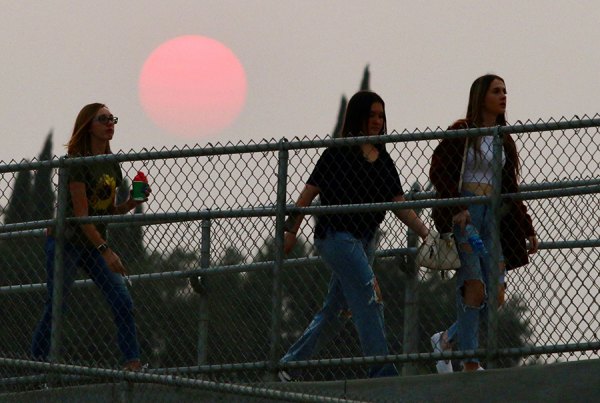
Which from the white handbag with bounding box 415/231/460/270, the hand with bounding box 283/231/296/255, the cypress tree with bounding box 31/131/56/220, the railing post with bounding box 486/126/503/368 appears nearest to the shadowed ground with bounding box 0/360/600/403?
the railing post with bounding box 486/126/503/368

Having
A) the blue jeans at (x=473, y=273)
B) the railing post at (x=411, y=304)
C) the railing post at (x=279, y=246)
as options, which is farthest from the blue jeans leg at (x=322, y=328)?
the blue jeans at (x=473, y=273)

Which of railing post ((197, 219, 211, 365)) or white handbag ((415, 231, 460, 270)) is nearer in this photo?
white handbag ((415, 231, 460, 270))

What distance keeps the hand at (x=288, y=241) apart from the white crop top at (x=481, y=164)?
1073mm

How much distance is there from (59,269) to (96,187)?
566 mm

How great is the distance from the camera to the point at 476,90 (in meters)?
10.4

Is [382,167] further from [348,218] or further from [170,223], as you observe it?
[170,223]

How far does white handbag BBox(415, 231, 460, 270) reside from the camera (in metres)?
10.3

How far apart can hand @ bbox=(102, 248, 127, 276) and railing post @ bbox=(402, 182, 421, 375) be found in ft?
5.89

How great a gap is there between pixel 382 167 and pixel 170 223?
5.17ft

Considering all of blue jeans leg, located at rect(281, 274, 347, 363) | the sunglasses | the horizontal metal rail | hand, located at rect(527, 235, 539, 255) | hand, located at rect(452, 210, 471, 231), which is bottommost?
the horizontal metal rail

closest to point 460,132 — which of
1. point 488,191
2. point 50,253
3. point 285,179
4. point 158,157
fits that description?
point 488,191

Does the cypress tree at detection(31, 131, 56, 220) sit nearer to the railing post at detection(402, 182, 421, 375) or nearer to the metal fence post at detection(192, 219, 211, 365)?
the metal fence post at detection(192, 219, 211, 365)

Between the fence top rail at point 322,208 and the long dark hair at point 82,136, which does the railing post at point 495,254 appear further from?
the long dark hair at point 82,136

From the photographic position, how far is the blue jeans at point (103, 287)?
11.2m
